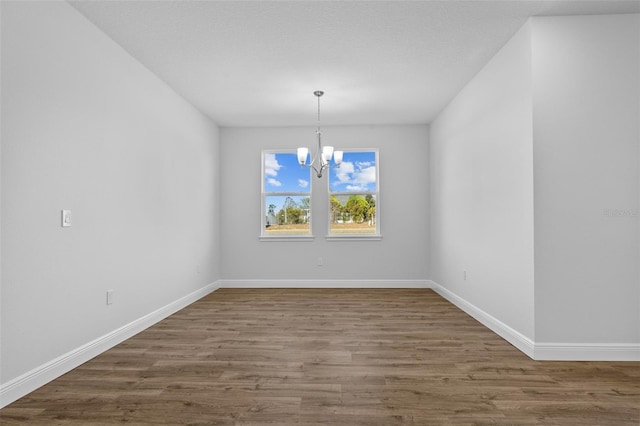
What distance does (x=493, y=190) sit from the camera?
3.34 meters

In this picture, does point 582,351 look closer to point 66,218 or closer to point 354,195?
point 354,195

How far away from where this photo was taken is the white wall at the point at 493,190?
2783 mm

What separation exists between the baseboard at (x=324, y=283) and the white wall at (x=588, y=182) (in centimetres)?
295

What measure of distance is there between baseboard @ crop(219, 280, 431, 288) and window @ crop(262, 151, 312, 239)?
0.79m

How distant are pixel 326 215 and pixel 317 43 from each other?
3.06 m

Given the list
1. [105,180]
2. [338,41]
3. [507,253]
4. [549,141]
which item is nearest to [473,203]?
[507,253]

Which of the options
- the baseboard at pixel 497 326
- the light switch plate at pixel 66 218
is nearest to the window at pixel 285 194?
the baseboard at pixel 497 326

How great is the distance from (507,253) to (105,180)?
3.38 meters

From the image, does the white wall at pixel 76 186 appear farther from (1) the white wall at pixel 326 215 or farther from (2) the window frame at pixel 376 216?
(2) the window frame at pixel 376 216

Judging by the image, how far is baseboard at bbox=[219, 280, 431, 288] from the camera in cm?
556

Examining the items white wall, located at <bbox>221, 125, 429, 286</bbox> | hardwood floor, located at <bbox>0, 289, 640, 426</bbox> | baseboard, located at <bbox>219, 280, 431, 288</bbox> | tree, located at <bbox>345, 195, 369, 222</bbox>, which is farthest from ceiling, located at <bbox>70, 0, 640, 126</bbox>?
baseboard, located at <bbox>219, 280, 431, 288</bbox>

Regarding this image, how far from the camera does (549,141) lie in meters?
2.65

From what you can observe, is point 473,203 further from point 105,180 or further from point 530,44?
point 105,180

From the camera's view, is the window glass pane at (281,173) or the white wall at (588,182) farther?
the window glass pane at (281,173)
